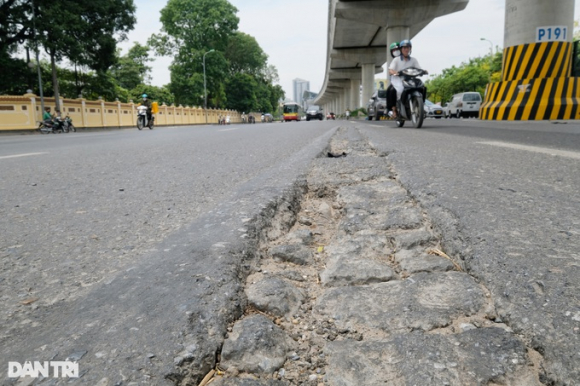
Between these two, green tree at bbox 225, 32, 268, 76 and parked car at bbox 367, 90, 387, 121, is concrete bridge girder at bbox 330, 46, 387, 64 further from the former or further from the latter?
green tree at bbox 225, 32, 268, 76

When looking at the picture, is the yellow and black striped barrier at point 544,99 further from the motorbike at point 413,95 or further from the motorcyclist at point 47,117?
the motorcyclist at point 47,117

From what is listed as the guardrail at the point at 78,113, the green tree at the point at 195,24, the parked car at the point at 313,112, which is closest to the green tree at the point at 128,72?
the green tree at the point at 195,24

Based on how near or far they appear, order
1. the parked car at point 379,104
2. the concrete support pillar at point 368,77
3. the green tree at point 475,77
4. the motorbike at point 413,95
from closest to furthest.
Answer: the motorbike at point 413,95 < the parked car at point 379,104 < the concrete support pillar at point 368,77 < the green tree at point 475,77

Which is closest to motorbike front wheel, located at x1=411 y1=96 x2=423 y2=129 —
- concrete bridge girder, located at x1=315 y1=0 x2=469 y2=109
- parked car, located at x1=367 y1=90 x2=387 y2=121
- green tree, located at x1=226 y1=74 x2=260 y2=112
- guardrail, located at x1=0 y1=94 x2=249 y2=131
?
parked car, located at x1=367 y1=90 x2=387 y2=121

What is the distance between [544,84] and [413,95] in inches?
160

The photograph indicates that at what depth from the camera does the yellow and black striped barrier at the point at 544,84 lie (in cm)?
964

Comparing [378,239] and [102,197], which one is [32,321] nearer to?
[378,239]

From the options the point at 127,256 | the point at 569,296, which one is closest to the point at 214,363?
the point at 127,256

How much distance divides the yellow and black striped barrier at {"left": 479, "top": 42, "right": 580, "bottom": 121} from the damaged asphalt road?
9.50m

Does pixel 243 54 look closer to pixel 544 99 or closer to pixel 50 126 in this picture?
pixel 50 126

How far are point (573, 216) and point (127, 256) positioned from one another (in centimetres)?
163

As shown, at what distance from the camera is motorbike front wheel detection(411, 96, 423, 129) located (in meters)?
7.92

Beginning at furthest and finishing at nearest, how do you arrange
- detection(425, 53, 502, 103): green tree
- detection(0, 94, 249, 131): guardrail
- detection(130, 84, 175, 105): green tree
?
1. detection(130, 84, 175, 105): green tree
2. detection(425, 53, 502, 103): green tree
3. detection(0, 94, 249, 131): guardrail

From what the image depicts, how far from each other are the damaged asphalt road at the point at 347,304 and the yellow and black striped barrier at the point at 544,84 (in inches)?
374
